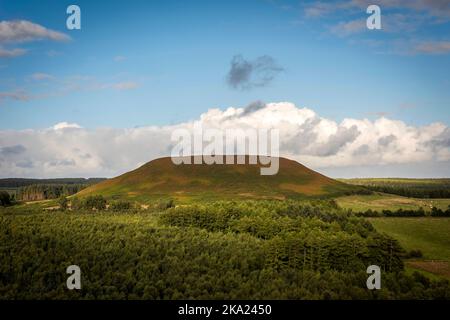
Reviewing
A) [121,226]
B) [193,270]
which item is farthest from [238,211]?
[193,270]

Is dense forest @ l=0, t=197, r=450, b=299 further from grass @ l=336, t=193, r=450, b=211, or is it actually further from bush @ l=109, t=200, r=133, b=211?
grass @ l=336, t=193, r=450, b=211

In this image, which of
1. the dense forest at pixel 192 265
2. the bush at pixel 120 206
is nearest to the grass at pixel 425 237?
the dense forest at pixel 192 265

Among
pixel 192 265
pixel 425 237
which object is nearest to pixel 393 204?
pixel 425 237

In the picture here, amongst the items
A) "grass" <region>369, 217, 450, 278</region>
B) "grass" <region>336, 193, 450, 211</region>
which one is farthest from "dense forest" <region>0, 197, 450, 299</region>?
"grass" <region>336, 193, 450, 211</region>

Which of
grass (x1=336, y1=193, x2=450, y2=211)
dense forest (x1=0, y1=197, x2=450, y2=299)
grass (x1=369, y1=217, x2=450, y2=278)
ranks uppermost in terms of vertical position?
dense forest (x1=0, y1=197, x2=450, y2=299)

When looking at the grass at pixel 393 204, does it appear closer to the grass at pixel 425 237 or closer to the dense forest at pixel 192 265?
the grass at pixel 425 237

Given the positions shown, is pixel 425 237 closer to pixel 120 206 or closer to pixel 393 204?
pixel 393 204
